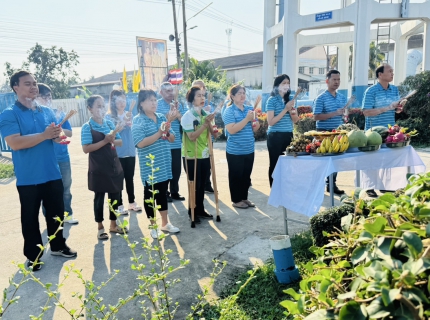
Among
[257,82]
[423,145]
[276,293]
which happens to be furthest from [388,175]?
[257,82]

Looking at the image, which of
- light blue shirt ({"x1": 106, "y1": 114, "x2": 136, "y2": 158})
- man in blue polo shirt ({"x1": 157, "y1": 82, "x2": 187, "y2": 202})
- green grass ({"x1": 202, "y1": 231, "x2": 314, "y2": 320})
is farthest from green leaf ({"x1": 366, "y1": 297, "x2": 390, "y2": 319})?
man in blue polo shirt ({"x1": 157, "y1": 82, "x2": 187, "y2": 202})

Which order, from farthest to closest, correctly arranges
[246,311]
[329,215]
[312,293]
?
[329,215] → [246,311] → [312,293]

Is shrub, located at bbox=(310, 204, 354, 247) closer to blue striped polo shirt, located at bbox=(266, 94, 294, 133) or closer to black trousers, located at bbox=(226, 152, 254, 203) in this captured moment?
black trousers, located at bbox=(226, 152, 254, 203)

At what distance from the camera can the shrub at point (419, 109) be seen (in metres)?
10.5

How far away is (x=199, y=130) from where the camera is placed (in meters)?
4.88

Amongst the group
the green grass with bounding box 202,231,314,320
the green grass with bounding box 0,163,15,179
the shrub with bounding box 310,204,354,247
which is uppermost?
the shrub with bounding box 310,204,354,247

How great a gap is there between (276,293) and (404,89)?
10406mm

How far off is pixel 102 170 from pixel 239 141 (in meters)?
1.96

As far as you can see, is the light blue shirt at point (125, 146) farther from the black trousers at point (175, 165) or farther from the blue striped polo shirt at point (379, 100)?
the blue striped polo shirt at point (379, 100)

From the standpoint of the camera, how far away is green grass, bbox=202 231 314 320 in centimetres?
285

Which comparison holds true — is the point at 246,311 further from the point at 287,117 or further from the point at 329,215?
the point at 287,117

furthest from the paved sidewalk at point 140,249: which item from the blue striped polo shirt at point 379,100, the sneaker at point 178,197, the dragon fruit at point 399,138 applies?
the dragon fruit at point 399,138

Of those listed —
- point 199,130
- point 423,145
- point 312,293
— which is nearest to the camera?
point 312,293

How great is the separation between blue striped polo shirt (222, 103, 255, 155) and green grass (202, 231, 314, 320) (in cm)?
203
